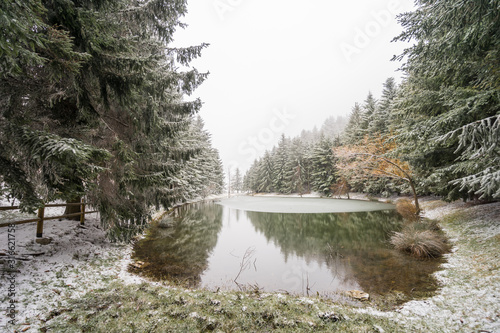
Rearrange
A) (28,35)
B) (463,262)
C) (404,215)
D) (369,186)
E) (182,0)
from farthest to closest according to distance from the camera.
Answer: (369,186), (404,215), (182,0), (463,262), (28,35)

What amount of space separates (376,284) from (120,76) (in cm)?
795

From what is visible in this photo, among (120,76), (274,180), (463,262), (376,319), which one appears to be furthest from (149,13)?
(274,180)

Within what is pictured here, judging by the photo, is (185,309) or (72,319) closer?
(72,319)

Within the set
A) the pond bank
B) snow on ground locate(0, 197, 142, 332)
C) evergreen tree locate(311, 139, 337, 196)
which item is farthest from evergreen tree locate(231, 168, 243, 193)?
the pond bank

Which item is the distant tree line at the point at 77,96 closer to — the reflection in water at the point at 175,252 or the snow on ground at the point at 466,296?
the reflection in water at the point at 175,252

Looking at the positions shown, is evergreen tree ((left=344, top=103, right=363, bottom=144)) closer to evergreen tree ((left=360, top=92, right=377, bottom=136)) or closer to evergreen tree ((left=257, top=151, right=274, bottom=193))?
evergreen tree ((left=360, top=92, right=377, bottom=136))

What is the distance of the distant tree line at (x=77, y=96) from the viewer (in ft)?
8.76

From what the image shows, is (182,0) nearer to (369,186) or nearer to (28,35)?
(28,35)

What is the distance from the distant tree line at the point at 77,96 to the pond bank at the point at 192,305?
1562 millimetres

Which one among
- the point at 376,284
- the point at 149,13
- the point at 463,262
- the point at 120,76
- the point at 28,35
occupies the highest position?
the point at 149,13

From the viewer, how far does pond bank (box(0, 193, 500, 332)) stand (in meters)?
3.20

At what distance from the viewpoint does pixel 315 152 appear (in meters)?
37.9

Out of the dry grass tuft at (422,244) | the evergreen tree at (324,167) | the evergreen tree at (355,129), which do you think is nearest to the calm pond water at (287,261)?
the dry grass tuft at (422,244)

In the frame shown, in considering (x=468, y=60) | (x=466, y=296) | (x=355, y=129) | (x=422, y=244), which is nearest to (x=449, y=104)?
(x=468, y=60)
